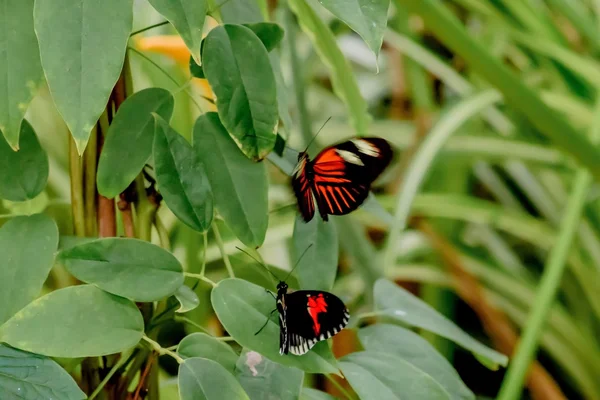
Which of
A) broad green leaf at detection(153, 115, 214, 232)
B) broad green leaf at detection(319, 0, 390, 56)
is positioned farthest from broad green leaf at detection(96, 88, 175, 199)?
broad green leaf at detection(319, 0, 390, 56)

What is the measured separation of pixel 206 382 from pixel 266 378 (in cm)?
3

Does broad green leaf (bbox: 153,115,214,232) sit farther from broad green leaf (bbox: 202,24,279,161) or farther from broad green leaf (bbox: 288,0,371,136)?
broad green leaf (bbox: 288,0,371,136)

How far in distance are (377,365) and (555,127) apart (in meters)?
0.51

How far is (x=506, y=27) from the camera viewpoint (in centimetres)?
98

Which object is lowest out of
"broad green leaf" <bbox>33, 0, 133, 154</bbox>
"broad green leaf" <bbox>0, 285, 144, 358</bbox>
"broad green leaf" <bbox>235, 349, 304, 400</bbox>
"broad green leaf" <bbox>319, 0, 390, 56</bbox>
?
"broad green leaf" <bbox>0, 285, 144, 358</bbox>

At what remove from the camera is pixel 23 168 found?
1.06 feet

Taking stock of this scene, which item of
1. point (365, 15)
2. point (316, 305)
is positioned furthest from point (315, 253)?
point (365, 15)

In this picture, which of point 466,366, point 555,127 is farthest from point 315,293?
point 466,366

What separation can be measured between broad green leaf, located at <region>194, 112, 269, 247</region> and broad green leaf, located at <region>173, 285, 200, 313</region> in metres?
0.04

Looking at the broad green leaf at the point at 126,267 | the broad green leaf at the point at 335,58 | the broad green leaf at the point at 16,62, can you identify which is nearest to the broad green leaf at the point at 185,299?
the broad green leaf at the point at 126,267

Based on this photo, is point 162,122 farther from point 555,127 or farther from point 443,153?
point 443,153

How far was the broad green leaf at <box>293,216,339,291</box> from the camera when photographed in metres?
0.35

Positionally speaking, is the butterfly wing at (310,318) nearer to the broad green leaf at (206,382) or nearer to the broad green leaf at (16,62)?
the broad green leaf at (206,382)

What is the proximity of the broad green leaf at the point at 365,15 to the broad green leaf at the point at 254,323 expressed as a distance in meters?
0.14
